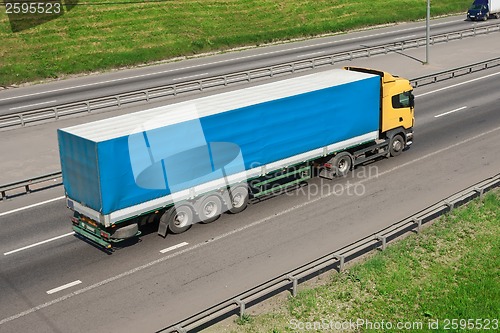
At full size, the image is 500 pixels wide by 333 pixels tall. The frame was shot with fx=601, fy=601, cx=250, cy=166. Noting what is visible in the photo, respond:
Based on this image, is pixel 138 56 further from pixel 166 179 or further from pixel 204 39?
pixel 166 179

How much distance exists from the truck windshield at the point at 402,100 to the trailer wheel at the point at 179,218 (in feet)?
33.4

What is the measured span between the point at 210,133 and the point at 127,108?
1759 cm

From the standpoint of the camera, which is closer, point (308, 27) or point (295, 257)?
point (295, 257)

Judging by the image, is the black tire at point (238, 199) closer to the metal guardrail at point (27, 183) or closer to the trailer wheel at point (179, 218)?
the trailer wheel at point (179, 218)

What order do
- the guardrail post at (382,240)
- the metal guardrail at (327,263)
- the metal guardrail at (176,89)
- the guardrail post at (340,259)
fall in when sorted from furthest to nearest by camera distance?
the metal guardrail at (176,89) → the guardrail post at (382,240) → the guardrail post at (340,259) → the metal guardrail at (327,263)

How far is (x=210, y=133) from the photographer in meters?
18.4

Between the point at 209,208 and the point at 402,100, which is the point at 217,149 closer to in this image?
the point at 209,208

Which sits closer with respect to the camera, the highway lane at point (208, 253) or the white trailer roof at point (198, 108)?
the highway lane at point (208, 253)

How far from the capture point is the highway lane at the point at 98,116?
26.1 metres

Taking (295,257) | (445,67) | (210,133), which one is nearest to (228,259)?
(295,257)

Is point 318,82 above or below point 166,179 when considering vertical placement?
above

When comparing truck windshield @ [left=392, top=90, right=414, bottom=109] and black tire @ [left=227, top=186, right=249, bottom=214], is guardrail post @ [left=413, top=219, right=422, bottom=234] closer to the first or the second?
black tire @ [left=227, top=186, right=249, bottom=214]

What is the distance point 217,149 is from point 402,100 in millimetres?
9523

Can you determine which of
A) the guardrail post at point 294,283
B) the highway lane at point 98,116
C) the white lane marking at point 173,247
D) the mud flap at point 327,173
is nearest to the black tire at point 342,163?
the mud flap at point 327,173
